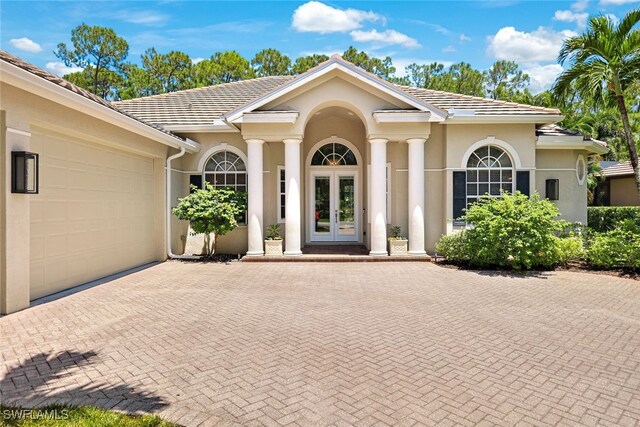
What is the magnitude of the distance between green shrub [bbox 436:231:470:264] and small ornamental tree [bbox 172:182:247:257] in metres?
6.19

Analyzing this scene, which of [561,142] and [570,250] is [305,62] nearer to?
[561,142]

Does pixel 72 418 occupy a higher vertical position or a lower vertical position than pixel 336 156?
lower

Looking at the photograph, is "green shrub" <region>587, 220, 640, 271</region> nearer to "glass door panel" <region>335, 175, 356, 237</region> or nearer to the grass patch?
"glass door panel" <region>335, 175, 356, 237</region>

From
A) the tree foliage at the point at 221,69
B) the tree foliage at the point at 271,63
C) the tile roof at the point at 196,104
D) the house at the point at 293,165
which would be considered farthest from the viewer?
the tree foliage at the point at 271,63

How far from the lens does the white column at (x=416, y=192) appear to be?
1226cm

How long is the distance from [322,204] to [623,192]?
76.7 ft

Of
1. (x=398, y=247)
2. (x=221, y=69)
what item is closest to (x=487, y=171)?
(x=398, y=247)

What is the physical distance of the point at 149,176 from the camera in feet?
38.7

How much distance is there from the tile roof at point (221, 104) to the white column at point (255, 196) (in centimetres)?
162

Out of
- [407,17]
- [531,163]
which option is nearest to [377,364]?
[531,163]

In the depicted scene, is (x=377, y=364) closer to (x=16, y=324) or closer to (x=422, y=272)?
(x=16, y=324)

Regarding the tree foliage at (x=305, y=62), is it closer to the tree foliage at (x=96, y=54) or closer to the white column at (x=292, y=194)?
the tree foliage at (x=96, y=54)

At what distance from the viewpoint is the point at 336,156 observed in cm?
1505

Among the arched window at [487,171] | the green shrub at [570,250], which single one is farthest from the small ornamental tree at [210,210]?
the green shrub at [570,250]
